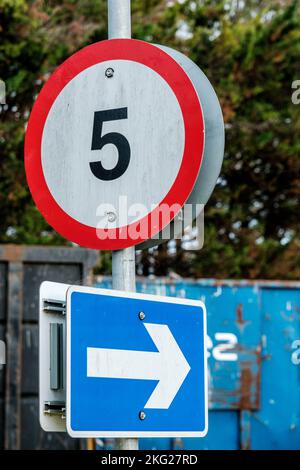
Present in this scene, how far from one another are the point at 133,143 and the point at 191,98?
0.19m

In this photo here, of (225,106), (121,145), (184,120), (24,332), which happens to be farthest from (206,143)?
(225,106)

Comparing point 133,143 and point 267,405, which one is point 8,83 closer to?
point 267,405

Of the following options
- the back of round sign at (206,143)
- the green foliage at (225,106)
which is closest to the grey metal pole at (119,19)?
the back of round sign at (206,143)

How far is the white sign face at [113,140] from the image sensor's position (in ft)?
9.07

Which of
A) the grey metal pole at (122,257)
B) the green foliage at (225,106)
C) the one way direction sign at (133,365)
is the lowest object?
the one way direction sign at (133,365)

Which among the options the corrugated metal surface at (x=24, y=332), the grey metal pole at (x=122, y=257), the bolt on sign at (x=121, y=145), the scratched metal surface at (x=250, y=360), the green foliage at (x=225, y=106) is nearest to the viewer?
the grey metal pole at (x=122, y=257)

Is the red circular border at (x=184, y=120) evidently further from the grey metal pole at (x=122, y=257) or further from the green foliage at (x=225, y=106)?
the green foliage at (x=225, y=106)

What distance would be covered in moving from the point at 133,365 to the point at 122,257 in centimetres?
29

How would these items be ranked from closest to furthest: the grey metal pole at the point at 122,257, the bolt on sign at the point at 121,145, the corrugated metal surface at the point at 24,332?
the grey metal pole at the point at 122,257, the bolt on sign at the point at 121,145, the corrugated metal surface at the point at 24,332

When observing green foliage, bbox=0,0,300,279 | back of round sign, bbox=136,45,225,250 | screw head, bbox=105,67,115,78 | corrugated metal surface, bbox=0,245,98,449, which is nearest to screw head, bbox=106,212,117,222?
back of round sign, bbox=136,45,225,250

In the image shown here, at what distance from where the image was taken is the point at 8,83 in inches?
439

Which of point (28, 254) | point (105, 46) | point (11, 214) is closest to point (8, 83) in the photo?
point (11, 214)

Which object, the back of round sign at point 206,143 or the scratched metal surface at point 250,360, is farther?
the scratched metal surface at point 250,360

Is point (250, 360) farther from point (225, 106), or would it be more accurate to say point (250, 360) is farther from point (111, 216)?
point (225, 106)
